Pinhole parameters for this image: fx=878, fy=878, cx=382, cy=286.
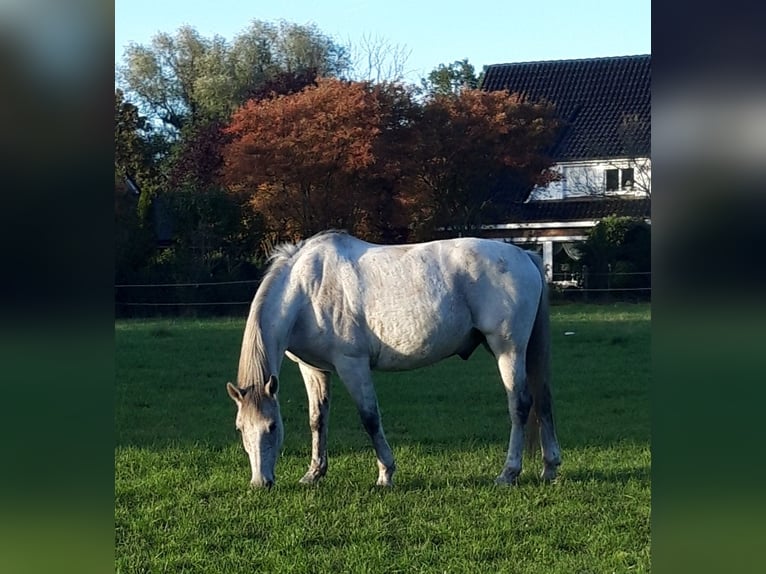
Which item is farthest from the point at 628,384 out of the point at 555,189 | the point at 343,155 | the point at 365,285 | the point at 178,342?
the point at 555,189

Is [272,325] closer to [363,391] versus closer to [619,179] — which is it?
[363,391]

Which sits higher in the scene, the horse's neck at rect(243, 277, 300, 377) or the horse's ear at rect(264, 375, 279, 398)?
the horse's neck at rect(243, 277, 300, 377)

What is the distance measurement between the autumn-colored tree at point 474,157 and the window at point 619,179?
1581 millimetres

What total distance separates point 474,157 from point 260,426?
1792cm

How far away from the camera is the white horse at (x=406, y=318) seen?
228 inches

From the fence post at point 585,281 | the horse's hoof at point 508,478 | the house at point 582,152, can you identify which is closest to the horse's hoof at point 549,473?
the horse's hoof at point 508,478

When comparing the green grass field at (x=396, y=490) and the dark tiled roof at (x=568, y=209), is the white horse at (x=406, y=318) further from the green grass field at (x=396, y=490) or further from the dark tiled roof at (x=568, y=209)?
the dark tiled roof at (x=568, y=209)

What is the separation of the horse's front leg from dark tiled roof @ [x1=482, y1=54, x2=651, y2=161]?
733 inches

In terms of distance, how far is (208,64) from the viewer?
31562mm

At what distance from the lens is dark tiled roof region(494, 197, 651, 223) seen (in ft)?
73.2

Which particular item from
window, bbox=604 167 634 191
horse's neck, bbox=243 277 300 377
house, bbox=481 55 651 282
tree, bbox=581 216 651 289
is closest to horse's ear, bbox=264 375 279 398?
horse's neck, bbox=243 277 300 377

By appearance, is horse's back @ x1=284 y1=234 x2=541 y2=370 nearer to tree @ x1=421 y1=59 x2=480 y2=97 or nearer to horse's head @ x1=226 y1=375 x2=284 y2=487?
horse's head @ x1=226 y1=375 x2=284 y2=487
